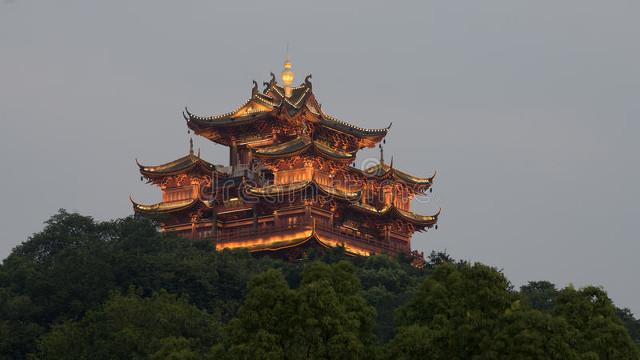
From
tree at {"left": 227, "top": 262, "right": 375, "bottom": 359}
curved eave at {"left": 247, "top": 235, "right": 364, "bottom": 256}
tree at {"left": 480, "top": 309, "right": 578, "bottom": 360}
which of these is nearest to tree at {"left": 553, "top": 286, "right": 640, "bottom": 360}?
tree at {"left": 480, "top": 309, "right": 578, "bottom": 360}

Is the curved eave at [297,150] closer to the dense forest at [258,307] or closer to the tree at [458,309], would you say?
the dense forest at [258,307]

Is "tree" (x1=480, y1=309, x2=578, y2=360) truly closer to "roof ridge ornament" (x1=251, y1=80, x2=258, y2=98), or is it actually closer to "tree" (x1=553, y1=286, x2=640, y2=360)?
"tree" (x1=553, y1=286, x2=640, y2=360)

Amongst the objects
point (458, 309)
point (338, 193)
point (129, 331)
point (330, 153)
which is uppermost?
point (330, 153)

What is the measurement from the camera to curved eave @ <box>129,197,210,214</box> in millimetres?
94812

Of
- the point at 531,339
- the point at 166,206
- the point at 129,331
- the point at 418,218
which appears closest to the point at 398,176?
the point at 418,218

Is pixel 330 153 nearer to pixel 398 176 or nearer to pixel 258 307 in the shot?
pixel 398 176

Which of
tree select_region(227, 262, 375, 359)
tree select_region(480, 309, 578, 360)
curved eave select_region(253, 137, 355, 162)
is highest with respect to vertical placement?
curved eave select_region(253, 137, 355, 162)

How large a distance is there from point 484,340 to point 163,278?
28092mm

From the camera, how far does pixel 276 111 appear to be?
95938 millimetres

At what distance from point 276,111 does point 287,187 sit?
5.31m

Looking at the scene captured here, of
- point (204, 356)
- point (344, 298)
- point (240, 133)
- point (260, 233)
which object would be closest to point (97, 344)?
point (204, 356)

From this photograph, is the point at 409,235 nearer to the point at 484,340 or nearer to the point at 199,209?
the point at 199,209

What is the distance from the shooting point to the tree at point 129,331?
6222cm

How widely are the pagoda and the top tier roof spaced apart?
0.06 meters
